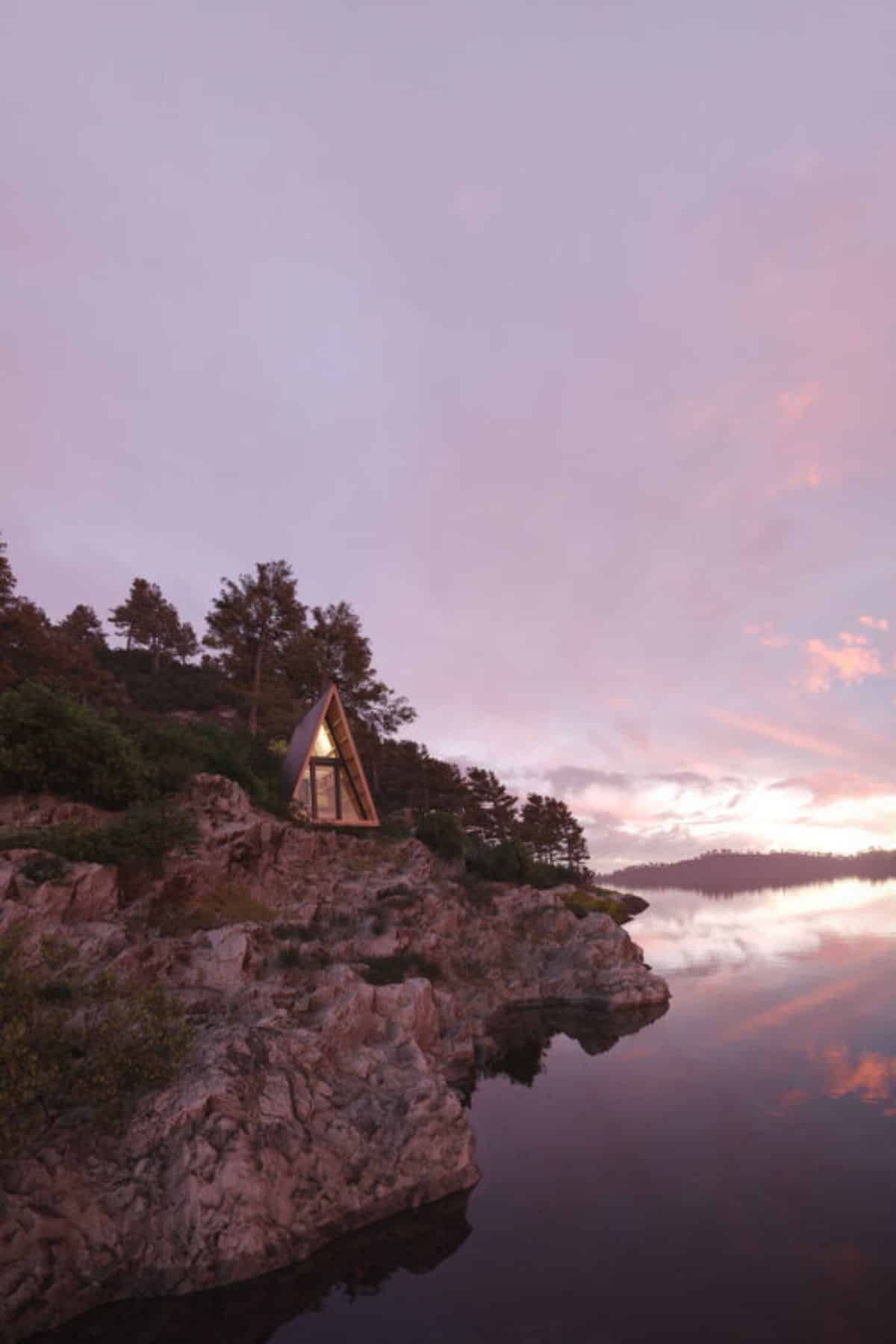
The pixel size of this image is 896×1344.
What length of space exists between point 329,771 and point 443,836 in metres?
9.23

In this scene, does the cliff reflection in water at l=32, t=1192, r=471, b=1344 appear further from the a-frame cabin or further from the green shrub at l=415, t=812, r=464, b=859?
the green shrub at l=415, t=812, r=464, b=859

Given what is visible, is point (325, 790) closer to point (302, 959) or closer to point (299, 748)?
point (299, 748)

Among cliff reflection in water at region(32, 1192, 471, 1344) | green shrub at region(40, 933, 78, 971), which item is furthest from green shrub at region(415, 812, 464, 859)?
cliff reflection in water at region(32, 1192, 471, 1344)

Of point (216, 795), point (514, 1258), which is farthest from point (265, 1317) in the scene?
point (216, 795)

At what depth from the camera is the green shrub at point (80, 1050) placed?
11.5 m

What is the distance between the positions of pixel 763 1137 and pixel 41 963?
815 inches

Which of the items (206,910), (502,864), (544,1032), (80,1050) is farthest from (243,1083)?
(502,864)

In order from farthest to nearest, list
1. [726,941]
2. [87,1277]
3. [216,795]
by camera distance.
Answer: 1. [726,941]
2. [216,795]
3. [87,1277]

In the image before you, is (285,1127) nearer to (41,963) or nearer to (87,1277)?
(87,1277)

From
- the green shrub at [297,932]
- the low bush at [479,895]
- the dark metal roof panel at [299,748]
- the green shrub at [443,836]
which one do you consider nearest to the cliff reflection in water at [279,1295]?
the green shrub at [297,932]

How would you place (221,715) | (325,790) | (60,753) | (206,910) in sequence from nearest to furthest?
(206,910)
(60,753)
(325,790)
(221,715)

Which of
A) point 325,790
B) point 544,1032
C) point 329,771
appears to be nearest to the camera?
point 544,1032

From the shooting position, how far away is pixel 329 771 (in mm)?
43562

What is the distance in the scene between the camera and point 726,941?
59188 millimetres
